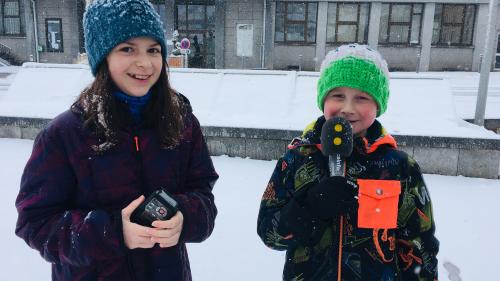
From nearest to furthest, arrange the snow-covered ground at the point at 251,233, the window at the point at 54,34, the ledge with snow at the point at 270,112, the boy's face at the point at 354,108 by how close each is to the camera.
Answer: the boy's face at the point at 354,108
the snow-covered ground at the point at 251,233
the ledge with snow at the point at 270,112
the window at the point at 54,34

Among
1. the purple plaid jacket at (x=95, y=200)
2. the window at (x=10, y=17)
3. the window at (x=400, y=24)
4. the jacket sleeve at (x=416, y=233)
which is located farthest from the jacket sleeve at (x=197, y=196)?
the window at (x=10, y=17)

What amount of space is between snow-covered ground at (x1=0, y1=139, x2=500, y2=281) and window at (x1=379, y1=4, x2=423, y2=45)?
55.2 feet

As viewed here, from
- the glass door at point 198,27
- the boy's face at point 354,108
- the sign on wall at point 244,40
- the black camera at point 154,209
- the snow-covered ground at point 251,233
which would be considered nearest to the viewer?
the black camera at point 154,209

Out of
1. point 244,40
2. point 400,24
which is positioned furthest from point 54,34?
point 400,24

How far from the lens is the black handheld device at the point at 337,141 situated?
1434mm

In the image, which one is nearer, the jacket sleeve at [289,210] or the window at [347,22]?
the jacket sleeve at [289,210]

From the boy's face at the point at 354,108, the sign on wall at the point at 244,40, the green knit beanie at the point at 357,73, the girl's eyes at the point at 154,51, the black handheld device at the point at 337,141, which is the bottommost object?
the black handheld device at the point at 337,141

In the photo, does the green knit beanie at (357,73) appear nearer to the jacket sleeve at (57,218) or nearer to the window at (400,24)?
the jacket sleeve at (57,218)

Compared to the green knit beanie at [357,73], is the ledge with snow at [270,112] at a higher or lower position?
lower

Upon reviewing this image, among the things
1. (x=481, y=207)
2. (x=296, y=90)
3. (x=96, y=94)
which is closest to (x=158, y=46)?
(x=96, y=94)

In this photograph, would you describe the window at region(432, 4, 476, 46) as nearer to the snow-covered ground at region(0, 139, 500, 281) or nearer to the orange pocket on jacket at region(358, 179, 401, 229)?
the snow-covered ground at region(0, 139, 500, 281)

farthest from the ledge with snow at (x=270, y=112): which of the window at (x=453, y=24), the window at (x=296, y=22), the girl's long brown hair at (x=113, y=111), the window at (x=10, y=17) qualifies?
the window at (x=10, y=17)

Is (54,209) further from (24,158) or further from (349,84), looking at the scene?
(24,158)

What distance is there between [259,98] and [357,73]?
436 cm
